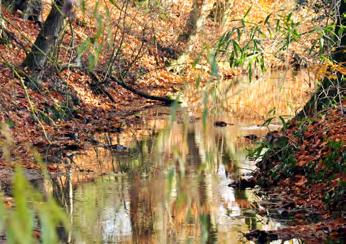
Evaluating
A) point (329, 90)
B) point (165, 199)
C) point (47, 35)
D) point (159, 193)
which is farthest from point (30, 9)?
point (165, 199)

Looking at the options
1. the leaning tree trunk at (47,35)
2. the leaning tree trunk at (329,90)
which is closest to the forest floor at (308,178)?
the leaning tree trunk at (329,90)

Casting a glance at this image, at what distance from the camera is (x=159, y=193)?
9.26 meters

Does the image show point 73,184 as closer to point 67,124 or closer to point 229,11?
point 67,124

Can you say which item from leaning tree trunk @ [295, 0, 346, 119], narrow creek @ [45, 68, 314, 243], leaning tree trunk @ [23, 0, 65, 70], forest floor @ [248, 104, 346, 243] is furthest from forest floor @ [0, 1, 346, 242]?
narrow creek @ [45, 68, 314, 243]

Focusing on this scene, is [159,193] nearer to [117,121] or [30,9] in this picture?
[117,121]

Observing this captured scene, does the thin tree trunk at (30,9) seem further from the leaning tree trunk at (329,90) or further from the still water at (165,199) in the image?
the leaning tree trunk at (329,90)

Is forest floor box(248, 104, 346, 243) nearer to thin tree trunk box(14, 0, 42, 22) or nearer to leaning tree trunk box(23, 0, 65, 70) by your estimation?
leaning tree trunk box(23, 0, 65, 70)

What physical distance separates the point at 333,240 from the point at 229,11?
15.8 meters

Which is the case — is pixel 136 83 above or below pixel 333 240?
above

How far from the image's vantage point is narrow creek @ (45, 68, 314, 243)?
738 cm

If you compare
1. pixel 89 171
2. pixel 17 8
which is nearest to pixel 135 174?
pixel 89 171

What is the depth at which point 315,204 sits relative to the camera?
8516 mm

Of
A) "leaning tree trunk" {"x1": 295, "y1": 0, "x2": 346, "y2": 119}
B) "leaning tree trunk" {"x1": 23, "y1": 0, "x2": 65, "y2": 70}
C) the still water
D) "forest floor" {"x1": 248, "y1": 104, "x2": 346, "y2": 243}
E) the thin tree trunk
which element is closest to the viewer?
the still water

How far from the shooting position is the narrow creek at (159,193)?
7375 mm
